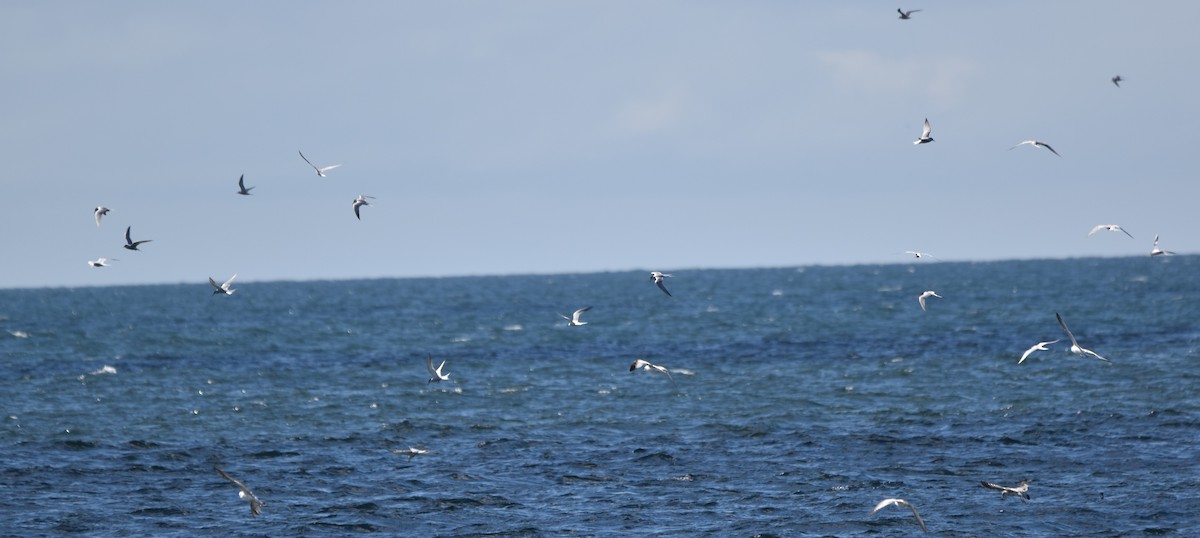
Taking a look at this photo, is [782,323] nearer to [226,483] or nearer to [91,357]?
[91,357]

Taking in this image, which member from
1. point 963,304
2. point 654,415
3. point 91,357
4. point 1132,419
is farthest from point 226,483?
point 963,304

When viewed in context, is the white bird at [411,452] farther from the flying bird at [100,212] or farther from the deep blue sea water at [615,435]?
the flying bird at [100,212]

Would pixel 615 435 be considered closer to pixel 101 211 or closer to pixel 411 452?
pixel 411 452

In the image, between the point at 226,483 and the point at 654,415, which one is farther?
the point at 654,415

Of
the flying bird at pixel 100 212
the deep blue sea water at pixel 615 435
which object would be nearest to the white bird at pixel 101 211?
the flying bird at pixel 100 212

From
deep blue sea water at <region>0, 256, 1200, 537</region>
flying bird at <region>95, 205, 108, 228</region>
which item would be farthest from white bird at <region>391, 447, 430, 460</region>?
flying bird at <region>95, 205, 108, 228</region>

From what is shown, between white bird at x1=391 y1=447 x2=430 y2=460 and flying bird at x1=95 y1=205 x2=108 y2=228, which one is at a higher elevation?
flying bird at x1=95 y1=205 x2=108 y2=228

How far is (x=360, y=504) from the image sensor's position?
30.6 meters

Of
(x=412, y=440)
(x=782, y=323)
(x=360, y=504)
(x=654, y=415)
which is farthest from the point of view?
(x=782, y=323)

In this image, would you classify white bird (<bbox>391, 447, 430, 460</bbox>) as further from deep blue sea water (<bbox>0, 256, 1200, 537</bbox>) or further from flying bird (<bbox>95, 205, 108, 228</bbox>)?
flying bird (<bbox>95, 205, 108, 228</bbox>)

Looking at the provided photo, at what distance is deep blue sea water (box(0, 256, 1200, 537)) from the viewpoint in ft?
96.1

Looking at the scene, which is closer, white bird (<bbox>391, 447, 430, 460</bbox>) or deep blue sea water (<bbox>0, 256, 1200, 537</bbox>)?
deep blue sea water (<bbox>0, 256, 1200, 537</bbox>)

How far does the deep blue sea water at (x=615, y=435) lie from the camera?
29281 millimetres

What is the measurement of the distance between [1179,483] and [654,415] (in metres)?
17.7
